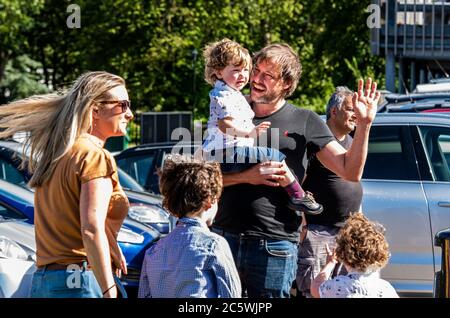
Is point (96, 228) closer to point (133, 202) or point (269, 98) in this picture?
point (269, 98)

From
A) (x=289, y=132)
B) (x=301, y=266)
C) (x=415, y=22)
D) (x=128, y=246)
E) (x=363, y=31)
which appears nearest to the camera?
(x=289, y=132)

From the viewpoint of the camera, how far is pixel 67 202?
420 centimetres

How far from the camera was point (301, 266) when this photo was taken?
19.6ft

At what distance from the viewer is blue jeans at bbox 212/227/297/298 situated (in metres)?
4.75

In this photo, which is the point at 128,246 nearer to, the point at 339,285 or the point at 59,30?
the point at 339,285

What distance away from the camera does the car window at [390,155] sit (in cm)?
750

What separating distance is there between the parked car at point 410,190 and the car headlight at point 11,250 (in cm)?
258

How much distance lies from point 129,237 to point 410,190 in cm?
234

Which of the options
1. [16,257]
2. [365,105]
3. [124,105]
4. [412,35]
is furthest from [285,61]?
[412,35]

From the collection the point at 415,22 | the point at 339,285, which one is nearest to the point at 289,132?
the point at 339,285

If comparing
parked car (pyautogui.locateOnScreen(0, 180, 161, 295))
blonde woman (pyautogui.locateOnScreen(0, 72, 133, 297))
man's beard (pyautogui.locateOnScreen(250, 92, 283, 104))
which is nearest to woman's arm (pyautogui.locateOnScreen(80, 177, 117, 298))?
blonde woman (pyautogui.locateOnScreen(0, 72, 133, 297))

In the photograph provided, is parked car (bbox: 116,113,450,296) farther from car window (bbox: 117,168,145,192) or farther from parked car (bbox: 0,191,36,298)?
car window (bbox: 117,168,145,192)

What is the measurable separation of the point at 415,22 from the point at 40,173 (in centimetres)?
1562

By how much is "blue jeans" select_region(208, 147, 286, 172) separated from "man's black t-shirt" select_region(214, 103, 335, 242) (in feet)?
0.26
